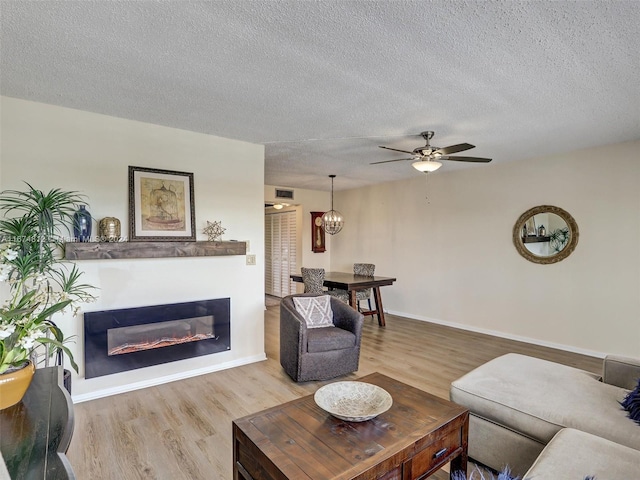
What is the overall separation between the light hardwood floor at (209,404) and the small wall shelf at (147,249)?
1.24 meters

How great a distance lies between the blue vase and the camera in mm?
2850

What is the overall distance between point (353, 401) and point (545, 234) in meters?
4.00

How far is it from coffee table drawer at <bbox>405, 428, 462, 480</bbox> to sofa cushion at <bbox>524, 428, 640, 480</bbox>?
0.36 meters

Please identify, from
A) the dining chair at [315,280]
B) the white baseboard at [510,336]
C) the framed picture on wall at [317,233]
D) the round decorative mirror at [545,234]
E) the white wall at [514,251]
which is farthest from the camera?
the framed picture on wall at [317,233]

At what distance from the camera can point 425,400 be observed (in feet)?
6.19

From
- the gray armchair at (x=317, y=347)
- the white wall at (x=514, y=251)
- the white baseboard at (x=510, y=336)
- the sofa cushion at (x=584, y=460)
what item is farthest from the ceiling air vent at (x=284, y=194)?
the sofa cushion at (x=584, y=460)

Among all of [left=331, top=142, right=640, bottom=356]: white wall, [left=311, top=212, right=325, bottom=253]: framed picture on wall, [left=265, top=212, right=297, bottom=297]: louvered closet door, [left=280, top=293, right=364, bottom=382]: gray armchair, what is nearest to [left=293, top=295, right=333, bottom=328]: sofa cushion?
[left=280, top=293, right=364, bottom=382]: gray armchair

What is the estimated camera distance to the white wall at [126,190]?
2.78 metres

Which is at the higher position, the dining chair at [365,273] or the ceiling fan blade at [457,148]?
the ceiling fan blade at [457,148]

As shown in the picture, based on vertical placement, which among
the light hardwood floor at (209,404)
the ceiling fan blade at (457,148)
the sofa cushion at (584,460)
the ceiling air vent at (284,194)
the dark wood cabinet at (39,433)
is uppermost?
the ceiling air vent at (284,194)

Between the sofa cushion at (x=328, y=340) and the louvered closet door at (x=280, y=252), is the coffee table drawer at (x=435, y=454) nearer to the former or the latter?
the sofa cushion at (x=328, y=340)

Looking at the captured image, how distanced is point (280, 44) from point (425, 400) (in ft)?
7.07

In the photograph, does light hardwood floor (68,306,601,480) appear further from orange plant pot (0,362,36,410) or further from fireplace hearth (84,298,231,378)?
orange plant pot (0,362,36,410)

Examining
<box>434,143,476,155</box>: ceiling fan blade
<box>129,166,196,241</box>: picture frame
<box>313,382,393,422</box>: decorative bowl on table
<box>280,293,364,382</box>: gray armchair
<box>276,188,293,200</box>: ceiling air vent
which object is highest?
<box>276,188,293,200</box>: ceiling air vent
